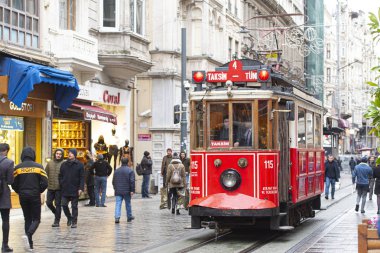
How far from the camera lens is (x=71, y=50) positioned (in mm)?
25562

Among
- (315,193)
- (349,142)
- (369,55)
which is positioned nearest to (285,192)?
(315,193)

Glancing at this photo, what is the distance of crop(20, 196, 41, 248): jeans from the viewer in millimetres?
15133

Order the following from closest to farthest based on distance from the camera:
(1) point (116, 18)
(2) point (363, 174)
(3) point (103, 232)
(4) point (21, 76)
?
(3) point (103, 232) → (4) point (21, 76) → (2) point (363, 174) → (1) point (116, 18)

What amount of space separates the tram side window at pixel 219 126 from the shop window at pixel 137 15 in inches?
589

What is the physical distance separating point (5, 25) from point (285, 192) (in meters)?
9.00

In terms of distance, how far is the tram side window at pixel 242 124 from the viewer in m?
17.4

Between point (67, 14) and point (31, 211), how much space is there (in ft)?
44.3

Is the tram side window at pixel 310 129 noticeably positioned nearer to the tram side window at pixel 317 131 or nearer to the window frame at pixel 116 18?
the tram side window at pixel 317 131

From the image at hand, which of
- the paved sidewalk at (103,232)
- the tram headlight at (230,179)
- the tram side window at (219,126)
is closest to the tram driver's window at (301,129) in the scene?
the tram side window at (219,126)

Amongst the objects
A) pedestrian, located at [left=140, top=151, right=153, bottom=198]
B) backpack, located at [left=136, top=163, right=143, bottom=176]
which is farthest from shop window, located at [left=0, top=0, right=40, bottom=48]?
backpack, located at [left=136, top=163, right=143, bottom=176]

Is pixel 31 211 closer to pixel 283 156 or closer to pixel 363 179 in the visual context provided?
pixel 283 156

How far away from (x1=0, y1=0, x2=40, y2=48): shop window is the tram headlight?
801 cm

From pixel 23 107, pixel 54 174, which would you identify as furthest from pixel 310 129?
pixel 23 107

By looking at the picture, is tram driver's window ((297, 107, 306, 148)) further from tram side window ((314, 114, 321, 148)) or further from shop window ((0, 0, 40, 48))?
shop window ((0, 0, 40, 48))
